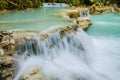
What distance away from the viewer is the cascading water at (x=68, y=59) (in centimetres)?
754

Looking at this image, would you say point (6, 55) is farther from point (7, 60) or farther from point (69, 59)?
point (69, 59)

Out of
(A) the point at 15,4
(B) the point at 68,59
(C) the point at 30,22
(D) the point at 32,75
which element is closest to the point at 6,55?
(D) the point at 32,75

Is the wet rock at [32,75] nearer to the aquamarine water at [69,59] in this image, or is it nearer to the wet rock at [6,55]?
the aquamarine water at [69,59]

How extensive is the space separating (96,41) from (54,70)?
6105mm

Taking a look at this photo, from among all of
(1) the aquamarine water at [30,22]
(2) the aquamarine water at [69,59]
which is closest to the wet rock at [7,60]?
(2) the aquamarine water at [69,59]

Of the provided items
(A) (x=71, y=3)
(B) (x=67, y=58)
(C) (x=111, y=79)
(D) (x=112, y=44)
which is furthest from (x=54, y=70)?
(A) (x=71, y=3)

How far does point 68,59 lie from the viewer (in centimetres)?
875

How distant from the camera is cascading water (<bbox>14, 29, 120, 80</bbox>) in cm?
754

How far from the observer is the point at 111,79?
830 centimetres

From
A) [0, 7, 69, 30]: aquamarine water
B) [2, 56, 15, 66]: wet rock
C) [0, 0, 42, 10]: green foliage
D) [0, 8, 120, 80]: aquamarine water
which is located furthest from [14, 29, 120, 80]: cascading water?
[0, 0, 42, 10]: green foliage

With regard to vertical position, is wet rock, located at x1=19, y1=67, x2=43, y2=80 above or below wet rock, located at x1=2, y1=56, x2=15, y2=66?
below

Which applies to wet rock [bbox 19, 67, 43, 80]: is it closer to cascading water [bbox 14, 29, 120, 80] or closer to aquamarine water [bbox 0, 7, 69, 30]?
cascading water [bbox 14, 29, 120, 80]

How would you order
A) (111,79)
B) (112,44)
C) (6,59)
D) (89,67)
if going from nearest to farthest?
1. (6,59)
2. (111,79)
3. (89,67)
4. (112,44)

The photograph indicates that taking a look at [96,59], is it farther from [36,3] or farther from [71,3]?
[71,3]
